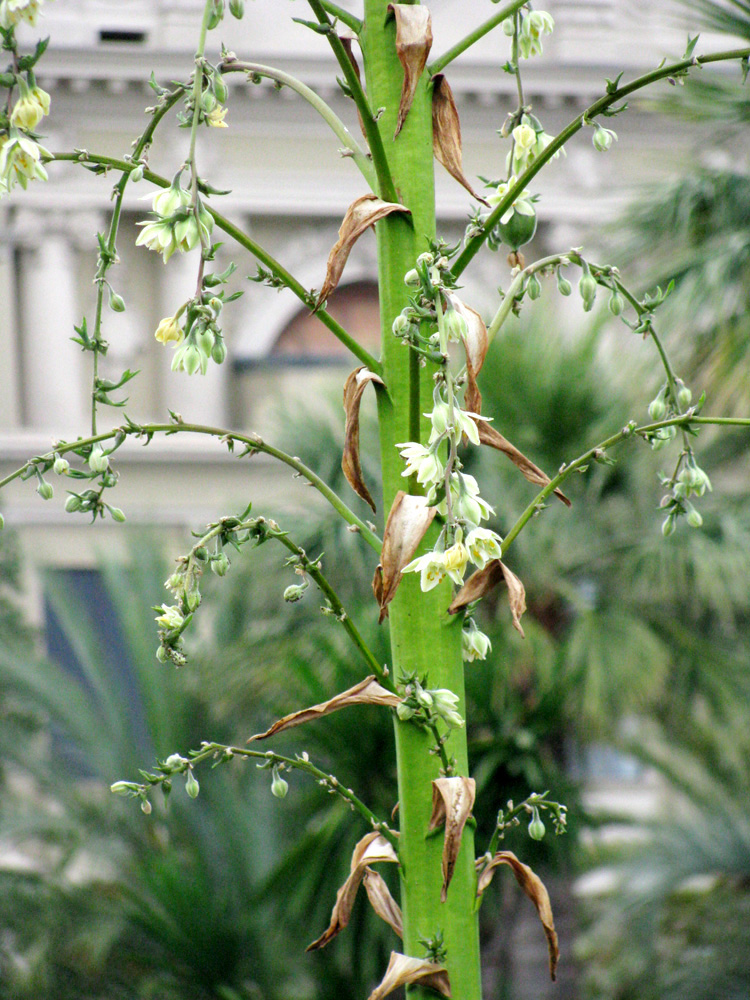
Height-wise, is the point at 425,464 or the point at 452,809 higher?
the point at 425,464

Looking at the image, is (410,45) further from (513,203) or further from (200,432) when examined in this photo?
(200,432)

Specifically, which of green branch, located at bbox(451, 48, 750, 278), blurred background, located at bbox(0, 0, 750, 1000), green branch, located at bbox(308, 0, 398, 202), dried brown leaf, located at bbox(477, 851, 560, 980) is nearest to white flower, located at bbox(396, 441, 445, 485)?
green branch, located at bbox(451, 48, 750, 278)

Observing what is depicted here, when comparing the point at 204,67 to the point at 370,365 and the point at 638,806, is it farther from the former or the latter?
the point at 638,806

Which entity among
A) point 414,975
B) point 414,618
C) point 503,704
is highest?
point 414,618

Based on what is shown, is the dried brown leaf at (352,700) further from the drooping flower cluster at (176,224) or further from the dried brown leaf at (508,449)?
the drooping flower cluster at (176,224)

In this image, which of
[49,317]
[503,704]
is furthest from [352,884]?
[49,317]

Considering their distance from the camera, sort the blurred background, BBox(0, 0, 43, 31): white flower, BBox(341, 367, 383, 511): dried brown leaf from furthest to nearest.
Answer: the blurred background < BBox(341, 367, 383, 511): dried brown leaf < BBox(0, 0, 43, 31): white flower

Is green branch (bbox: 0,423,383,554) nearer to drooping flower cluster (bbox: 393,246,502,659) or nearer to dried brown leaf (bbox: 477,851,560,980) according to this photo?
drooping flower cluster (bbox: 393,246,502,659)
